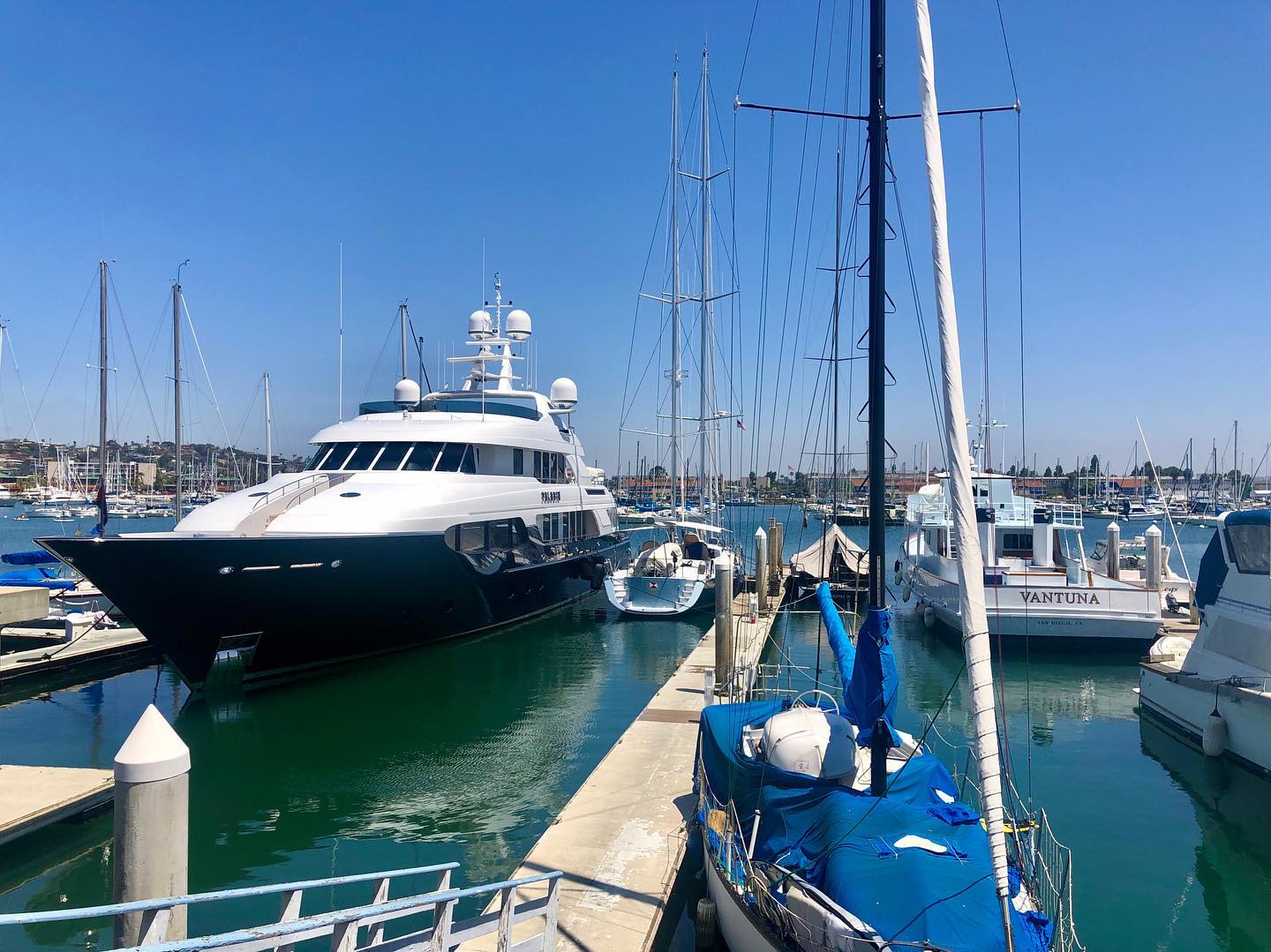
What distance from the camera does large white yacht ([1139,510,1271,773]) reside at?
1234cm

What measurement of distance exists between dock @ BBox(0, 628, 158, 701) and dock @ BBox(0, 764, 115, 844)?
7.68 m

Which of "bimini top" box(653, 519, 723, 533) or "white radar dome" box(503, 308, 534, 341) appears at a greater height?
"white radar dome" box(503, 308, 534, 341)

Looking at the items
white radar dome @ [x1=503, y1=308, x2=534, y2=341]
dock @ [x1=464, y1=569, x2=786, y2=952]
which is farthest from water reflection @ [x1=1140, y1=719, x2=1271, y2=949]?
white radar dome @ [x1=503, y1=308, x2=534, y2=341]

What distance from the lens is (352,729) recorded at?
14.5 meters

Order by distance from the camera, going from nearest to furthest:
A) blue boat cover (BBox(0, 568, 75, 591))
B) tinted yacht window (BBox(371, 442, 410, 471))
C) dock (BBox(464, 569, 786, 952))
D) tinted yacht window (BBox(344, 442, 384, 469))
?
dock (BBox(464, 569, 786, 952)) < tinted yacht window (BBox(371, 442, 410, 471)) < tinted yacht window (BBox(344, 442, 384, 469)) < blue boat cover (BBox(0, 568, 75, 591))

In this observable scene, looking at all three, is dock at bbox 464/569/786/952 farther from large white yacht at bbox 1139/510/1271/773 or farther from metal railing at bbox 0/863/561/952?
large white yacht at bbox 1139/510/1271/773

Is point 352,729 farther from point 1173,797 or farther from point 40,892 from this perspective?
point 1173,797

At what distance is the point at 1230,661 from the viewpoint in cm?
1328

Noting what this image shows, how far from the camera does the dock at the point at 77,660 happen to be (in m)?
17.2

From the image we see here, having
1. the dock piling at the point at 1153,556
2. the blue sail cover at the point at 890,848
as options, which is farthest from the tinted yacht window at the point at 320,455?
the dock piling at the point at 1153,556

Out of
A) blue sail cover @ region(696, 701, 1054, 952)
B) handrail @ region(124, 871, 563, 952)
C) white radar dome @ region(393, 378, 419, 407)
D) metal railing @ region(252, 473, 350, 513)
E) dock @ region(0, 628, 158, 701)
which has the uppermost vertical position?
white radar dome @ region(393, 378, 419, 407)

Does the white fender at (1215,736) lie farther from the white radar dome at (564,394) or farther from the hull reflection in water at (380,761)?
the white radar dome at (564,394)

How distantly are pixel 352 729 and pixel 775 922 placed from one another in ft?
34.8

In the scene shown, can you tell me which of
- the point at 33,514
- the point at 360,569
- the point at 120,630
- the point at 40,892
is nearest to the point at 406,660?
the point at 360,569
